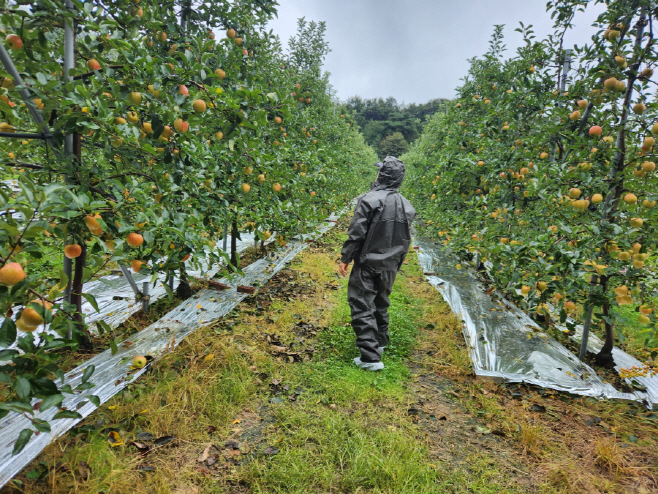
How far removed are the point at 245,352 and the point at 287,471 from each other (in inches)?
44.2

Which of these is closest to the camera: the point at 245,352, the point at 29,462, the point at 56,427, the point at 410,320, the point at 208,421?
the point at 29,462

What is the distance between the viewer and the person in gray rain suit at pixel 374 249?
2.83 m

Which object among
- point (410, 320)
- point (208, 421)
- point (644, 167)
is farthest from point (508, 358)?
point (208, 421)

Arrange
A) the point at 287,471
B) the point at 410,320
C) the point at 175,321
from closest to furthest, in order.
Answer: the point at 287,471, the point at 175,321, the point at 410,320

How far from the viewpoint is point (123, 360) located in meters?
2.29

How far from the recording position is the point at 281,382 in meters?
2.62

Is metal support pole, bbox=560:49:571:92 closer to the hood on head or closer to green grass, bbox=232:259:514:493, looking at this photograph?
the hood on head

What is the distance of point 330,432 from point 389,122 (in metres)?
45.8

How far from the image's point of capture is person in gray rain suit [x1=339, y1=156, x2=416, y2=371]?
283 cm

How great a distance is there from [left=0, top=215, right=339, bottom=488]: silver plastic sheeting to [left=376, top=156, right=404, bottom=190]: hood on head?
76.3 inches

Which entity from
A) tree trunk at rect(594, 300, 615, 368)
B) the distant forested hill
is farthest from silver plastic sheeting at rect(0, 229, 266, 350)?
the distant forested hill

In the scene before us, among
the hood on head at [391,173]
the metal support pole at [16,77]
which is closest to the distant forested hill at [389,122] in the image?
the hood on head at [391,173]

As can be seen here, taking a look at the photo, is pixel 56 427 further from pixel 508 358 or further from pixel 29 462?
pixel 508 358

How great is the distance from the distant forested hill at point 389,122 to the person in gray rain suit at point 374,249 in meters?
26.2
